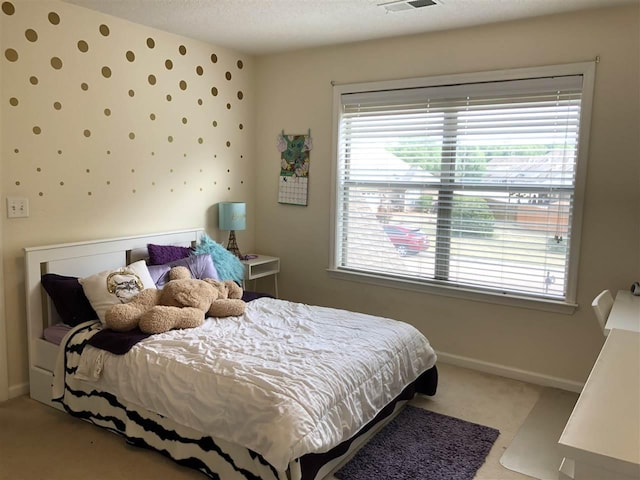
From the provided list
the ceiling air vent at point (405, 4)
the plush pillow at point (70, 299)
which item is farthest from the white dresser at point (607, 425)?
the plush pillow at point (70, 299)

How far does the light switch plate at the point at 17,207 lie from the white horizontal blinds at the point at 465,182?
2.28 meters

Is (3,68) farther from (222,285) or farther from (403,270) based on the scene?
(403,270)

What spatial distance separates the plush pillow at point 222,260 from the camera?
3826mm

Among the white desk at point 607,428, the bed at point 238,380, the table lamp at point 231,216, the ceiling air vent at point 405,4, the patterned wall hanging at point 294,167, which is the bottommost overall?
the bed at point 238,380

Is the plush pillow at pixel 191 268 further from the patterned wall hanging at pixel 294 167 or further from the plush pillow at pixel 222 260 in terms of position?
the patterned wall hanging at pixel 294 167

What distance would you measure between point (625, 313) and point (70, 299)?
9.79 ft

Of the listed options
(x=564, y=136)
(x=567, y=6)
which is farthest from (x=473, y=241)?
(x=567, y=6)

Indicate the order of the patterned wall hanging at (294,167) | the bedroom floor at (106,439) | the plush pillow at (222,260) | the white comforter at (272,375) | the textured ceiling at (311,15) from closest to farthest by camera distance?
the white comforter at (272,375) → the bedroom floor at (106,439) → the textured ceiling at (311,15) → the plush pillow at (222,260) → the patterned wall hanging at (294,167)

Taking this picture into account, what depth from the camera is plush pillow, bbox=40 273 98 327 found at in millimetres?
2930

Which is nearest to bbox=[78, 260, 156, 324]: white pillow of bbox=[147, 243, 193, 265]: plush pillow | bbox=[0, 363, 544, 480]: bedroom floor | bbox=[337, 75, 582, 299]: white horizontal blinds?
bbox=[147, 243, 193, 265]: plush pillow

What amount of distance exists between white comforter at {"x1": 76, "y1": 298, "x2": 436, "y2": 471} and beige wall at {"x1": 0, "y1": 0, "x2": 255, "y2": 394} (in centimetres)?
104

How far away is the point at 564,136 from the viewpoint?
127 inches

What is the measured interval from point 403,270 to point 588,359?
1398 millimetres

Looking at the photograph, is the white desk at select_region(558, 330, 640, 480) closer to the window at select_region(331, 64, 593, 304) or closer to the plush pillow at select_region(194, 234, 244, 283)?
the window at select_region(331, 64, 593, 304)
